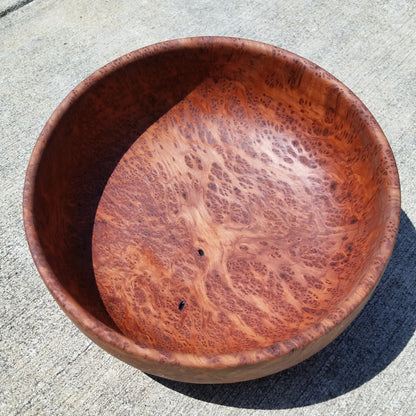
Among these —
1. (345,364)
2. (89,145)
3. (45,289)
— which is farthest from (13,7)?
(345,364)

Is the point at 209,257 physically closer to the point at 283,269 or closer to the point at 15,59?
the point at 283,269

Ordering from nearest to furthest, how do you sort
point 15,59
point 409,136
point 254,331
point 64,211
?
point 254,331 < point 64,211 < point 409,136 < point 15,59

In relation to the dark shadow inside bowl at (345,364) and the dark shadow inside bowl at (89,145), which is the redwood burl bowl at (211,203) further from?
Result: the dark shadow inside bowl at (345,364)

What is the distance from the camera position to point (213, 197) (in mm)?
1300

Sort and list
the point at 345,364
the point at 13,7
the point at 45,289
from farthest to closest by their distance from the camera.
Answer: the point at 13,7, the point at 45,289, the point at 345,364

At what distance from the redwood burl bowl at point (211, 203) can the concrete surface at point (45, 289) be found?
241 mm

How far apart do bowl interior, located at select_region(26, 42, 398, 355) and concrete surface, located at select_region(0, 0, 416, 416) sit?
243mm

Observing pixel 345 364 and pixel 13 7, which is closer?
pixel 345 364

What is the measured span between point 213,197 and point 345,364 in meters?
0.53

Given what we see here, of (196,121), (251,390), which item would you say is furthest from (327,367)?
(196,121)

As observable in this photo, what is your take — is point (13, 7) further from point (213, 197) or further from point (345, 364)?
point (345, 364)

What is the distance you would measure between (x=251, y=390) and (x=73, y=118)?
0.79m

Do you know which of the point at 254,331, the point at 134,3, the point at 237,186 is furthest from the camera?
the point at 134,3

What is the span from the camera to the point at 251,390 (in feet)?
3.95
